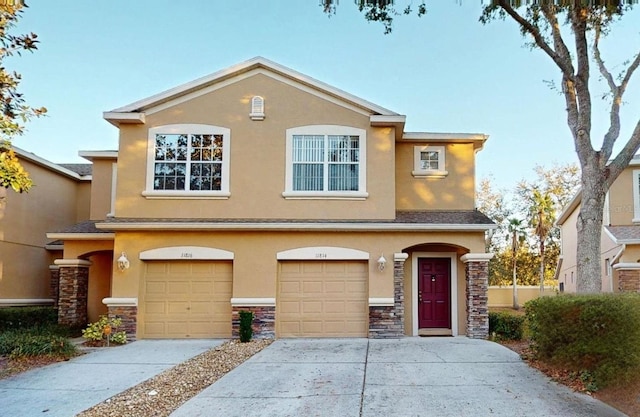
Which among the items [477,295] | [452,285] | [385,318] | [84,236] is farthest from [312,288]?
[84,236]

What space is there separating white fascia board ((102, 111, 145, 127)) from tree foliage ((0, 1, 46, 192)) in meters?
4.00

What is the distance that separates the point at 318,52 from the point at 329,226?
20.7 ft

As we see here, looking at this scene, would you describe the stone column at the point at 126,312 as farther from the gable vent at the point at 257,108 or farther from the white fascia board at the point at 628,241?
the white fascia board at the point at 628,241

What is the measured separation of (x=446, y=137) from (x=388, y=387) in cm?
934

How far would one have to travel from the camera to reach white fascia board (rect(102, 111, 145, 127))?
47.4 feet

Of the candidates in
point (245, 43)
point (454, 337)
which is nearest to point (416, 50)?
point (245, 43)

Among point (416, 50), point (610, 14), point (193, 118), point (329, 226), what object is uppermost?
point (416, 50)

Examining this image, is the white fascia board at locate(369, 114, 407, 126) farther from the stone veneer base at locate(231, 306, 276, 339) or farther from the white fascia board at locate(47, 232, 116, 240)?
the white fascia board at locate(47, 232, 116, 240)

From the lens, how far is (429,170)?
1591cm

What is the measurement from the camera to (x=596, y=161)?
1141cm

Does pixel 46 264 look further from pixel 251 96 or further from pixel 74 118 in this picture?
pixel 251 96

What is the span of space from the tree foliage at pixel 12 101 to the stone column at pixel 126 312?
450 centimetres

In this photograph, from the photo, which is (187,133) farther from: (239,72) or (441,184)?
(441,184)

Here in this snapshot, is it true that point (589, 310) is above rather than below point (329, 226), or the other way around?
below
